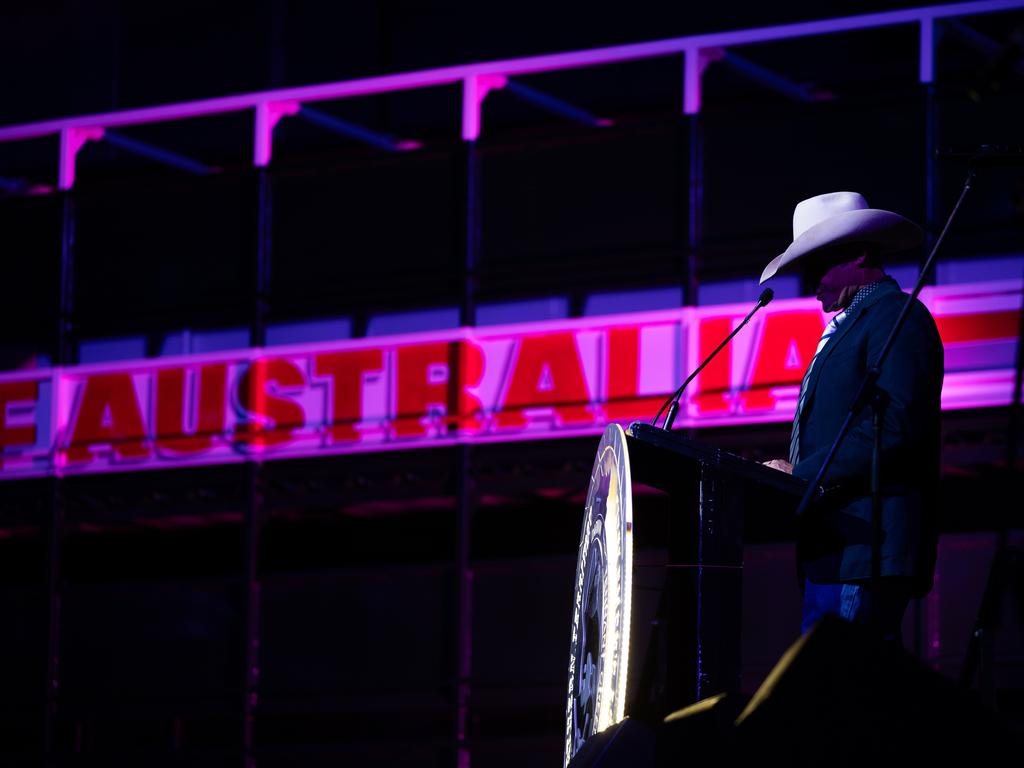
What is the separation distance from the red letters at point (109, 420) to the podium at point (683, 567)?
987 centimetres

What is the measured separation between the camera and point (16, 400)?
13.2 meters

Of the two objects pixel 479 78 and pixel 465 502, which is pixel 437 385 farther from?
pixel 479 78

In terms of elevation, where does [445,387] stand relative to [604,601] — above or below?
above

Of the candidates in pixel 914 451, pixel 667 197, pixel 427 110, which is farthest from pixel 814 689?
pixel 427 110

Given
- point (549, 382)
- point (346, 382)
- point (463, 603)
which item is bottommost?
point (463, 603)

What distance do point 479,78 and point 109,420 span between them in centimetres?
391

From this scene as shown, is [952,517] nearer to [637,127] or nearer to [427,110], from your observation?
[637,127]

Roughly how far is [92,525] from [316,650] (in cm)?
204

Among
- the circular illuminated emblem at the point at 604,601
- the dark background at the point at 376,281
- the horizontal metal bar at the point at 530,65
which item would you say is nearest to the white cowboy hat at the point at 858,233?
the circular illuminated emblem at the point at 604,601

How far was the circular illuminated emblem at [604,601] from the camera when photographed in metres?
3.28

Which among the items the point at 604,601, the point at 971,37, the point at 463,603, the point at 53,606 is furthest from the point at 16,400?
the point at 604,601

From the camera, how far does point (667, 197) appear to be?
13.0m

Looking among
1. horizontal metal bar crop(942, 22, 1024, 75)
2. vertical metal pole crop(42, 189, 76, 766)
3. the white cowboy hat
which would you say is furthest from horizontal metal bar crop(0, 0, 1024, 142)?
the white cowboy hat

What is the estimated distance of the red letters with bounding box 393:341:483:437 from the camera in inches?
474
